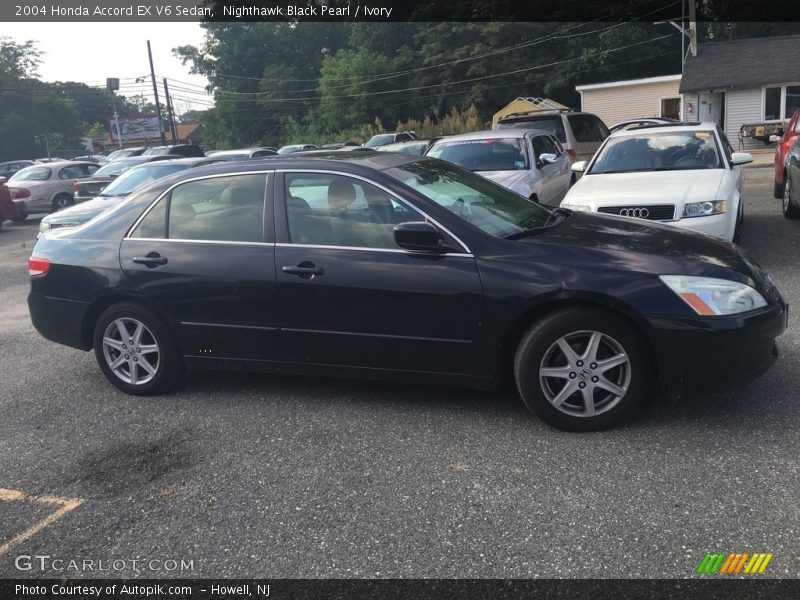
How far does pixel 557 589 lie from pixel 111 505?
88.6 inches

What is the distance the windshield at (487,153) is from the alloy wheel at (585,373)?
6.35 metres

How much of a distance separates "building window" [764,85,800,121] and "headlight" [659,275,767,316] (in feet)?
98.6

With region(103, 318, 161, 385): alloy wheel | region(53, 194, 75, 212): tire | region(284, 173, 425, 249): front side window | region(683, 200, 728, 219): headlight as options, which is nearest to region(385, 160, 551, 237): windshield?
region(284, 173, 425, 249): front side window

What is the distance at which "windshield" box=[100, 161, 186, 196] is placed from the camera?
11.5 meters

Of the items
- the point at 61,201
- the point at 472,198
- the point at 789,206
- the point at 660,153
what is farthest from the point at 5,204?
the point at 789,206

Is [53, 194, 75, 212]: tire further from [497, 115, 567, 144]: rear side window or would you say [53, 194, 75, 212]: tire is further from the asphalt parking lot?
the asphalt parking lot

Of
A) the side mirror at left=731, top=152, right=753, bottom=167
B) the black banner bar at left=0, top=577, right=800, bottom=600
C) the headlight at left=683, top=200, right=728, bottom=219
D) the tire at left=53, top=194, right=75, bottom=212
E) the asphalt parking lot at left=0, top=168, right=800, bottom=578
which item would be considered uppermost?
the side mirror at left=731, top=152, right=753, bottom=167

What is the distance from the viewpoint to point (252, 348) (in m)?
4.73

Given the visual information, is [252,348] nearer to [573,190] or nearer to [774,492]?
[774,492]

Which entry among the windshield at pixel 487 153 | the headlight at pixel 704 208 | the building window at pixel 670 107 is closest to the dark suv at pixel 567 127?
the windshield at pixel 487 153

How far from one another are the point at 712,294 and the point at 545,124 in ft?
35.2

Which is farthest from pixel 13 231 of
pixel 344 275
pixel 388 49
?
pixel 388 49

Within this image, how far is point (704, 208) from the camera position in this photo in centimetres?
705

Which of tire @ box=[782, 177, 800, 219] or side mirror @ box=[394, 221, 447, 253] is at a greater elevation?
side mirror @ box=[394, 221, 447, 253]
